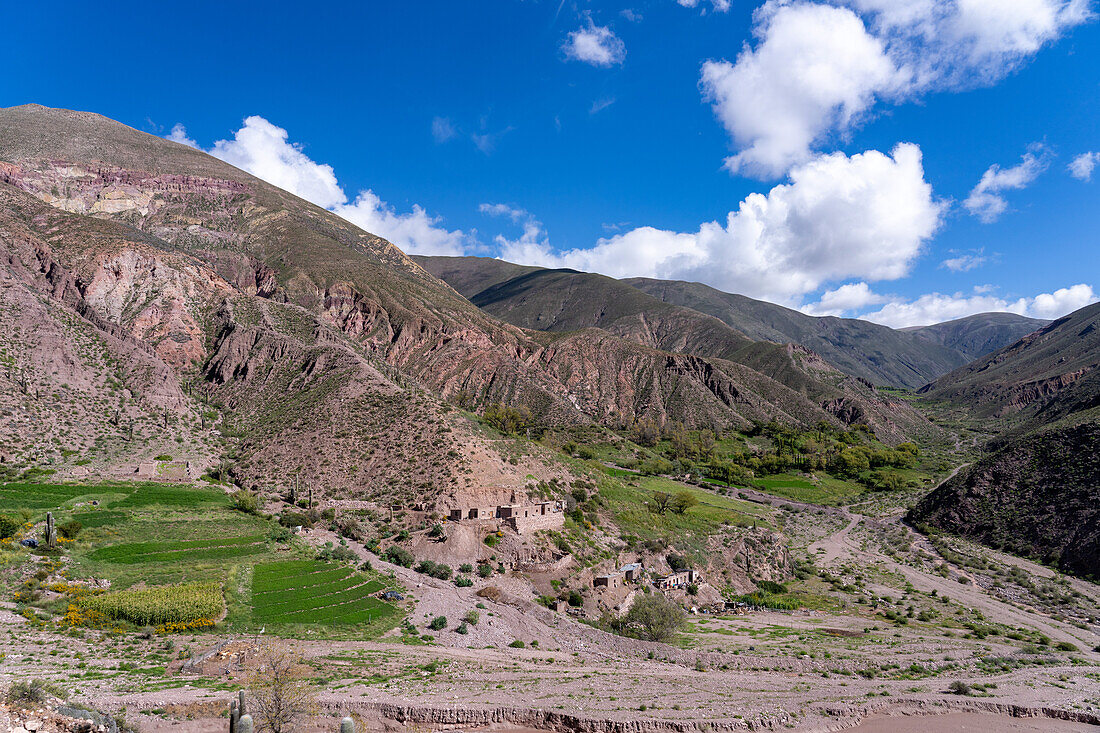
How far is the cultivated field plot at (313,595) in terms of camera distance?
27.5 metres

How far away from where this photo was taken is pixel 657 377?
147 meters

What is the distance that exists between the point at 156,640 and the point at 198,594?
383 centimetres

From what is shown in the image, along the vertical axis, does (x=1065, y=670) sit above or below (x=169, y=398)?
below

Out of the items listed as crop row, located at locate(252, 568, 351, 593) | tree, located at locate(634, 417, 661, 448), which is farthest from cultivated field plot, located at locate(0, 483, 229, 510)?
tree, located at locate(634, 417, 661, 448)

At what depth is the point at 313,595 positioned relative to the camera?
30312 millimetres

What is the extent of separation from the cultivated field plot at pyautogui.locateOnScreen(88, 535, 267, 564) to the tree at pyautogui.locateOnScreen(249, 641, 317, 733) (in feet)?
59.7

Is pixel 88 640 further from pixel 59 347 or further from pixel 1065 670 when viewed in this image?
pixel 59 347

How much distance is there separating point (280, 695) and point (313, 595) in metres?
15.9

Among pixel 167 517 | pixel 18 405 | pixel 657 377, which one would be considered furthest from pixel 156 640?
pixel 657 377

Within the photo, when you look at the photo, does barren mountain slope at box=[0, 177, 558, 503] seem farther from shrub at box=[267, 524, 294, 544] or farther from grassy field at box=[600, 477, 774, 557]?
grassy field at box=[600, 477, 774, 557]

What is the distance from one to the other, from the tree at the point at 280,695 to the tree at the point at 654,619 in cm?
1996

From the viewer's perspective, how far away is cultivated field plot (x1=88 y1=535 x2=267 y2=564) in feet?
106

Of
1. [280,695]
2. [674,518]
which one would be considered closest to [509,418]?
[674,518]

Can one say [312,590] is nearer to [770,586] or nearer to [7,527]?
[7,527]
